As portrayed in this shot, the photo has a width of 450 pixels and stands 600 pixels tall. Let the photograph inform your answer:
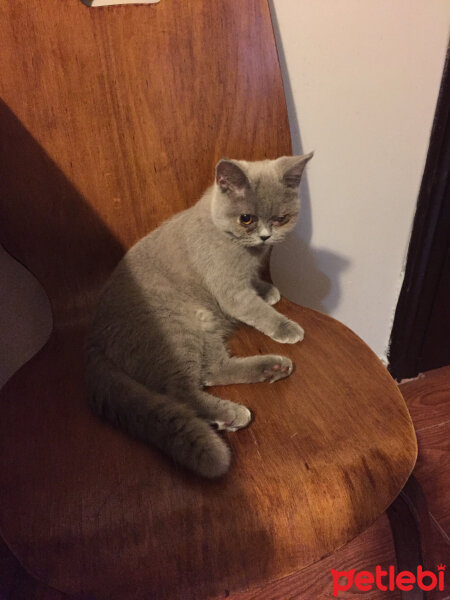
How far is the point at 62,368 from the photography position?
699mm

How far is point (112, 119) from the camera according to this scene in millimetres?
710

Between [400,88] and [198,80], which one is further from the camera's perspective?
[400,88]

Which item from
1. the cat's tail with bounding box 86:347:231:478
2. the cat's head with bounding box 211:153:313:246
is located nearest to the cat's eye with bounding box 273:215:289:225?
the cat's head with bounding box 211:153:313:246

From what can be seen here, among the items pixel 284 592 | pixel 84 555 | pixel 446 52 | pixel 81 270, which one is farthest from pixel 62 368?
pixel 446 52

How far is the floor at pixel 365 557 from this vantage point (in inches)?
33.8

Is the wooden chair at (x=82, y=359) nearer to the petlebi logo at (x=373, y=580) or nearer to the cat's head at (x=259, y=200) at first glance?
the cat's head at (x=259, y=200)

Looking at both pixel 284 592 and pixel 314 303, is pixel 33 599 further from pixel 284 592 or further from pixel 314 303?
pixel 314 303

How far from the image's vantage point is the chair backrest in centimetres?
65

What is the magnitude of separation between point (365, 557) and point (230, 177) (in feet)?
2.99

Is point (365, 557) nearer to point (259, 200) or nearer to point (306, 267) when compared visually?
point (306, 267)

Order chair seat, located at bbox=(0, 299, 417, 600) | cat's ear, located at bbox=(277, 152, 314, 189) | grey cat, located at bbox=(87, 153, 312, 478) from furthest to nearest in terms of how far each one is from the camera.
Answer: cat's ear, located at bbox=(277, 152, 314, 189) → grey cat, located at bbox=(87, 153, 312, 478) → chair seat, located at bbox=(0, 299, 417, 600)

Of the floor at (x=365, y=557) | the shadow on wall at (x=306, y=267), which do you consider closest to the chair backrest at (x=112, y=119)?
the shadow on wall at (x=306, y=267)

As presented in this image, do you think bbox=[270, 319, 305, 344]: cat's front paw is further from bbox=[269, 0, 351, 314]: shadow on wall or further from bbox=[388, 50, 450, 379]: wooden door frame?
bbox=[388, 50, 450, 379]: wooden door frame

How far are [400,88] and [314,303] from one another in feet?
1.93
